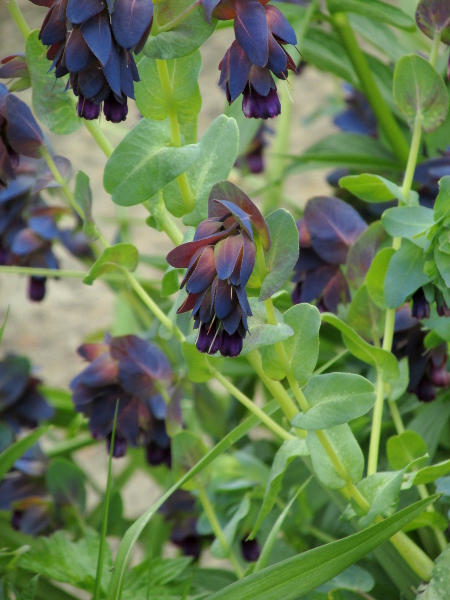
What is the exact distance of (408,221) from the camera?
415 millimetres

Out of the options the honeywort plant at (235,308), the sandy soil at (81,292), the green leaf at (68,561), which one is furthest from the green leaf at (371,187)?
the sandy soil at (81,292)

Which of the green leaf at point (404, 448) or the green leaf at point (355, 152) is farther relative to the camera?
the green leaf at point (355, 152)

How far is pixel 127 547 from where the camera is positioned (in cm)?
39

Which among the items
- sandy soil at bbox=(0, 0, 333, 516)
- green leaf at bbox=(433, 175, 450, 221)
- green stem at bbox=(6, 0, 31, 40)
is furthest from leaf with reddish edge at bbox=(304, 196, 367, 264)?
sandy soil at bbox=(0, 0, 333, 516)

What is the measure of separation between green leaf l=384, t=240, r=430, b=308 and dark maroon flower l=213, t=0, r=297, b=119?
122 mm

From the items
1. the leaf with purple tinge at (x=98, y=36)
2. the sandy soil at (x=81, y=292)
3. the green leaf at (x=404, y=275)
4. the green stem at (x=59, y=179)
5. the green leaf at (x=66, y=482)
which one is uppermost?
the leaf with purple tinge at (x=98, y=36)

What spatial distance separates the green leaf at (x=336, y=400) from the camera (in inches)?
14.1

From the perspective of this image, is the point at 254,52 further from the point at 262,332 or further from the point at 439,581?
the point at 439,581

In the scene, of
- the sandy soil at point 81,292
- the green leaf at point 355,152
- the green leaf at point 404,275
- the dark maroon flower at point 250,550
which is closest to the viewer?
the green leaf at point 404,275

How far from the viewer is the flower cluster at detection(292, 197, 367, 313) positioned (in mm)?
513

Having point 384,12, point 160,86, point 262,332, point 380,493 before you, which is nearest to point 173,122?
point 160,86

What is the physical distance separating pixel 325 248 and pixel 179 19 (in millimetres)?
222

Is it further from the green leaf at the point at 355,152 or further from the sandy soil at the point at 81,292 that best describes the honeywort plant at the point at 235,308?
the sandy soil at the point at 81,292

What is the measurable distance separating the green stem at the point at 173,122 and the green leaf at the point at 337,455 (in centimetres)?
15
